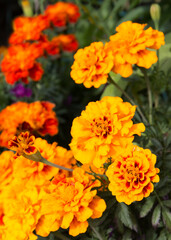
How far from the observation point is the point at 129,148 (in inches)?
22.8

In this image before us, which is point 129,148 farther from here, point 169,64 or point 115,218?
point 169,64

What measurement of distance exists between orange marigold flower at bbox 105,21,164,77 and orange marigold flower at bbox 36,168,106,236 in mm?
246

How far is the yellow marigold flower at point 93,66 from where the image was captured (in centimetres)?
71

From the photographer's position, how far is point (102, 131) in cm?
61

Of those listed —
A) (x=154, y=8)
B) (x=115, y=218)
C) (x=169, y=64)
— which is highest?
(x=154, y=8)

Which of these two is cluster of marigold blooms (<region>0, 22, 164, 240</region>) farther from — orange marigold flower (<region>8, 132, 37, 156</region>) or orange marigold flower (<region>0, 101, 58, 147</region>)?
orange marigold flower (<region>0, 101, 58, 147</region>)

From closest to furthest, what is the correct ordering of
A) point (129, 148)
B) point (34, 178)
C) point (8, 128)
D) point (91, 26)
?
1. point (129, 148)
2. point (34, 178)
3. point (8, 128)
4. point (91, 26)

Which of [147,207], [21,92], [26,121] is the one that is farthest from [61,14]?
[147,207]

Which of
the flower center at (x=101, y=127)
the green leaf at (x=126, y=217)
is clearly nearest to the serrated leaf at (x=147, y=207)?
the green leaf at (x=126, y=217)

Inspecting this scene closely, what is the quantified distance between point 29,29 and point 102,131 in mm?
674

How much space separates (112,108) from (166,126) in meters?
0.24

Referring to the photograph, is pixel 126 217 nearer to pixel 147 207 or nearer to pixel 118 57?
pixel 147 207

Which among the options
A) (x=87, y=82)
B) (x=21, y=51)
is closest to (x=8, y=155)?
(x=87, y=82)

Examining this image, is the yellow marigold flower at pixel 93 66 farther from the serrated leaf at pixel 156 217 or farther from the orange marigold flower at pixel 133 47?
the serrated leaf at pixel 156 217
